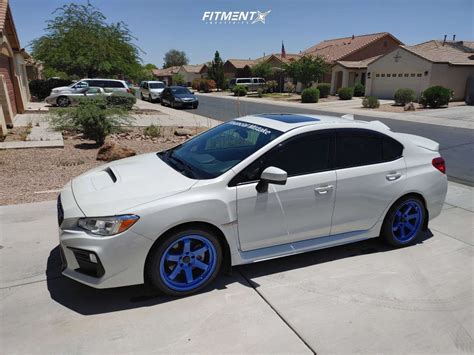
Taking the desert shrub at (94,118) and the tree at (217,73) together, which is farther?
the tree at (217,73)

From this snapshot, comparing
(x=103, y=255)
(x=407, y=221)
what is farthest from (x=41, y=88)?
(x=407, y=221)

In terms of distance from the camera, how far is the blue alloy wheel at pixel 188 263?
320 centimetres

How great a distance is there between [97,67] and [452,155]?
2226 cm

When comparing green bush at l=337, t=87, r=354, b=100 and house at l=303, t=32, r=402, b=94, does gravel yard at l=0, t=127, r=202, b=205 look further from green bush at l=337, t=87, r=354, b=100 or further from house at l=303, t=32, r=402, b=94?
house at l=303, t=32, r=402, b=94

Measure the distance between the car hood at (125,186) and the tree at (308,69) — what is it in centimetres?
3558

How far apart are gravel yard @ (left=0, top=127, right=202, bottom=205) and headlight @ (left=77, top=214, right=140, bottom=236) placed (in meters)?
3.41

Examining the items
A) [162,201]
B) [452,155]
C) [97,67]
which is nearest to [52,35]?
[97,67]

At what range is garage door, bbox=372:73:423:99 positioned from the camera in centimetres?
3070

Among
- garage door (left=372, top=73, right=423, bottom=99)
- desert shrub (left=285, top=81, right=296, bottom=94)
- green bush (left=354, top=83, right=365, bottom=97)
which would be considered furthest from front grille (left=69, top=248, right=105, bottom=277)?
desert shrub (left=285, top=81, right=296, bottom=94)

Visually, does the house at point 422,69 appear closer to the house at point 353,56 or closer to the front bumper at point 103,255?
the house at point 353,56

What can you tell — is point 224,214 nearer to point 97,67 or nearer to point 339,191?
point 339,191

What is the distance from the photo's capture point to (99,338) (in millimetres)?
2760

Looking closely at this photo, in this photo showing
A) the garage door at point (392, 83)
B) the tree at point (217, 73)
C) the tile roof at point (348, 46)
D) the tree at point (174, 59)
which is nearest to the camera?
the garage door at point (392, 83)

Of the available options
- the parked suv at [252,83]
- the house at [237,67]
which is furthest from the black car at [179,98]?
the house at [237,67]
